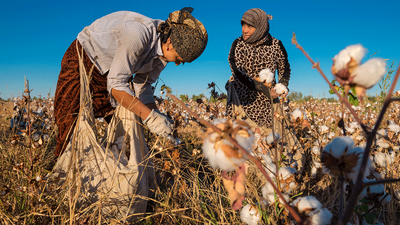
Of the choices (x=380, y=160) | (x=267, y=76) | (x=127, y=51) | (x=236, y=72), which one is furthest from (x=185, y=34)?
(x=380, y=160)

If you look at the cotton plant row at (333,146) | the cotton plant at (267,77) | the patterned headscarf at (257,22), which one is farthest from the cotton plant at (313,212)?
the patterned headscarf at (257,22)

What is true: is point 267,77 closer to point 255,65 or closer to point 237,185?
point 237,185

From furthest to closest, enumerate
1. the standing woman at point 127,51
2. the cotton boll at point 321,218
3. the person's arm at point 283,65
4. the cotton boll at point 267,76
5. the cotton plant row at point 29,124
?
the person's arm at point 283,65
the standing woman at point 127,51
the cotton plant row at point 29,124
the cotton boll at point 267,76
the cotton boll at point 321,218

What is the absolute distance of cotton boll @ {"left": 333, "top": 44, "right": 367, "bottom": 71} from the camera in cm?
47

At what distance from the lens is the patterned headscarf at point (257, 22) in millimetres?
3037

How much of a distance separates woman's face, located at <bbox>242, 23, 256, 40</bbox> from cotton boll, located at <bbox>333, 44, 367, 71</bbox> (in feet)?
9.27

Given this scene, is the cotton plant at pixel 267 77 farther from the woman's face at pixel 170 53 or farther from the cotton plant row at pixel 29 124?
the cotton plant row at pixel 29 124

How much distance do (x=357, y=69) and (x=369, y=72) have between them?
2 centimetres

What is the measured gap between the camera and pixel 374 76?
45cm

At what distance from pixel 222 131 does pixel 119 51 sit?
154 centimetres

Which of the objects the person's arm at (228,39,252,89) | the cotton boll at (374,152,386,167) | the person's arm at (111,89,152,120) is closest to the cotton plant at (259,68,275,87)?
the person's arm at (111,89,152,120)

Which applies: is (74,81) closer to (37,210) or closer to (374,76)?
(37,210)

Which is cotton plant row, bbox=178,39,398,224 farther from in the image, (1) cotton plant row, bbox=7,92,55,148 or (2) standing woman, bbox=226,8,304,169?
(2) standing woman, bbox=226,8,304,169

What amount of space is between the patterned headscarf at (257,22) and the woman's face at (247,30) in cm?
4
